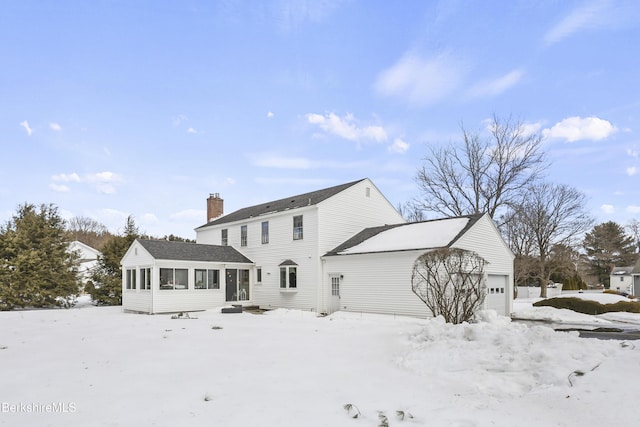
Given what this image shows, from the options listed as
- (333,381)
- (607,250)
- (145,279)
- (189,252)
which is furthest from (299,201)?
(607,250)

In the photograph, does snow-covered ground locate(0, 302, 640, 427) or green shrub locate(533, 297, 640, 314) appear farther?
green shrub locate(533, 297, 640, 314)

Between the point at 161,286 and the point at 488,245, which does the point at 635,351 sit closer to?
the point at 488,245

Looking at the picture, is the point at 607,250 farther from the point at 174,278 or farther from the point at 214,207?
the point at 174,278

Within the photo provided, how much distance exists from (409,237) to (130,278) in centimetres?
1630

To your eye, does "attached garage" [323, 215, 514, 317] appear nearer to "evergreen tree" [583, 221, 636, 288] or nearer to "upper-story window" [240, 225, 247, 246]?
"upper-story window" [240, 225, 247, 246]

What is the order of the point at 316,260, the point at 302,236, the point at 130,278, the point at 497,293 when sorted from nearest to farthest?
the point at 497,293
the point at 316,260
the point at 302,236
the point at 130,278

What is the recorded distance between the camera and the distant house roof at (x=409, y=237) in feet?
62.2

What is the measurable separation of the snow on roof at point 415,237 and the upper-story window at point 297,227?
2937 mm

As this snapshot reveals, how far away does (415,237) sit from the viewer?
2044cm

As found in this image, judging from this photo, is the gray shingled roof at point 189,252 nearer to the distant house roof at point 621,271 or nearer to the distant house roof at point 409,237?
the distant house roof at point 409,237

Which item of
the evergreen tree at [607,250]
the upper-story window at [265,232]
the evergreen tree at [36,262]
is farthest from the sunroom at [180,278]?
the evergreen tree at [607,250]

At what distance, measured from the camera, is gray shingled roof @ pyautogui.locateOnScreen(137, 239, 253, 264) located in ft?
74.8

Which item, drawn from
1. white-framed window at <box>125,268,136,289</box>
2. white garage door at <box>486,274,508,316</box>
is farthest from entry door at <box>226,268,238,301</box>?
white garage door at <box>486,274,508,316</box>

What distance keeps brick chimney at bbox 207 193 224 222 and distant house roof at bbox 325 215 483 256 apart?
14.4 m
